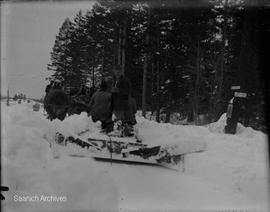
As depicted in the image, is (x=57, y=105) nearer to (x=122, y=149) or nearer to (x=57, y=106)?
(x=57, y=106)

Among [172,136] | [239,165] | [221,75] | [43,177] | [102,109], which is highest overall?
[221,75]

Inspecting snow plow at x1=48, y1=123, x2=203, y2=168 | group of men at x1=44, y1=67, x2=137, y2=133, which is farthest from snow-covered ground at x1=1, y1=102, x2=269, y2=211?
group of men at x1=44, y1=67, x2=137, y2=133

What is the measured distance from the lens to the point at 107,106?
24.8ft

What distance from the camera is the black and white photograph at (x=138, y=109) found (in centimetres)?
373

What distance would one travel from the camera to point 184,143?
6527 mm

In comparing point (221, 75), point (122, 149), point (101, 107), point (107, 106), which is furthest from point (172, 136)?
point (221, 75)

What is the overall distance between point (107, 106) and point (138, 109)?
0.55 meters

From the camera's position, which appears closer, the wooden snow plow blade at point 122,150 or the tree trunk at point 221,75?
the wooden snow plow blade at point 122,150

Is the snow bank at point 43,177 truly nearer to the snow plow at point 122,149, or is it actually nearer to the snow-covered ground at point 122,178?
the snow-covered ground at point 122,178

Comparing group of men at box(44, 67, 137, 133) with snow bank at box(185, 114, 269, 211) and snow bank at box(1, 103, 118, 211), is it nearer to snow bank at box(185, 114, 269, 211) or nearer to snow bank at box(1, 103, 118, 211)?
snow bank at box(185, 114, 269, 211)

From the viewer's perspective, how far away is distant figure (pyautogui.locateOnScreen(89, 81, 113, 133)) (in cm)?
727

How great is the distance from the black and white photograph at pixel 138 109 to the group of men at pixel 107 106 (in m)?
0.02

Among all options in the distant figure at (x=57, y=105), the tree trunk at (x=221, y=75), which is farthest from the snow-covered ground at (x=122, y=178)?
the tree trunk at (x=221, y=75)

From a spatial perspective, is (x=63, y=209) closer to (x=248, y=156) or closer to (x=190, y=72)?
(x=248, y=156)
